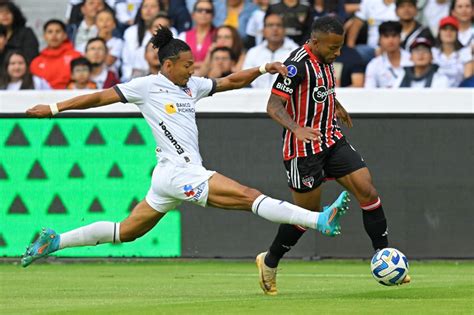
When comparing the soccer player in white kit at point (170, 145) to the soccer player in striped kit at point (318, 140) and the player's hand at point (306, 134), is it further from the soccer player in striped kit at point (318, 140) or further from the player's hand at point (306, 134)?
the player's hand at point (306, 134)

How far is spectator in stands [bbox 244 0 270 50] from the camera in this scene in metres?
17.0

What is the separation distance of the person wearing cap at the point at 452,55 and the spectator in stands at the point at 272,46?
6.43 feet

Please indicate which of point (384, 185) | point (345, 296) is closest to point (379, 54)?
point (384, 185)

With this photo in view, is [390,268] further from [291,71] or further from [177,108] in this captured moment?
[177,108]

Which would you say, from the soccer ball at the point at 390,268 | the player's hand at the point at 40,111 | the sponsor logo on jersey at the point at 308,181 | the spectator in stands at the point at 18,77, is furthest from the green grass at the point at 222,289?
the spectator in stands at the point at 18,77

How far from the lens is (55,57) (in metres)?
17.1

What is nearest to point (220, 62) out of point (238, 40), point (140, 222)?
point (238, 40)

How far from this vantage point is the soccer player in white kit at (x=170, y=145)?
9.59 m

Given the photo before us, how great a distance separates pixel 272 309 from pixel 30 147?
6.62 meters

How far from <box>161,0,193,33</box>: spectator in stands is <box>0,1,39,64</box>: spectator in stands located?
2014mm

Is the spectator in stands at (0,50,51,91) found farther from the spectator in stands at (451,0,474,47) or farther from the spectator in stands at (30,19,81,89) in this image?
the spectator in stands at (451,0,474,47)

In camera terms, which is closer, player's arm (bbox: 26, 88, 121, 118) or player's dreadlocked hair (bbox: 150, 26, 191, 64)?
player's arm (bbox: 26, 88, 121, 118)

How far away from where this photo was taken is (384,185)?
14.0 metres

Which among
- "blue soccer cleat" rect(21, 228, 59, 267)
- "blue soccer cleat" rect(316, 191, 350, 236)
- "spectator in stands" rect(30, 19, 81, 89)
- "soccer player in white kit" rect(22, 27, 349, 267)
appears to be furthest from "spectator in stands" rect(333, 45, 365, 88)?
"blue soccer cleat" rect(316, 191, 350, 236)
